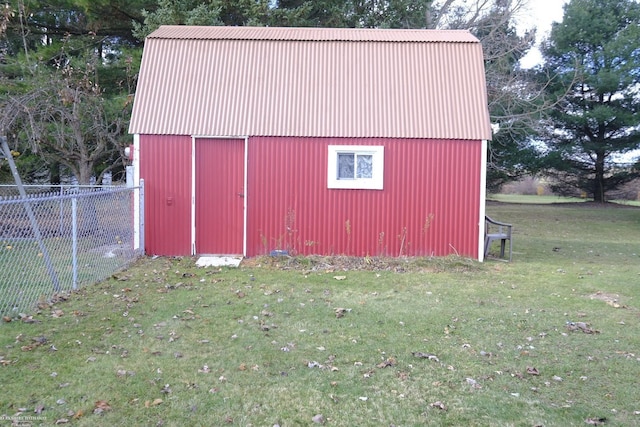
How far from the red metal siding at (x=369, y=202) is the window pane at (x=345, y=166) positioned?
0.92 feet

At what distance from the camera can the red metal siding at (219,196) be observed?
9.62m

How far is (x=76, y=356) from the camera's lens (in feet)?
14.4

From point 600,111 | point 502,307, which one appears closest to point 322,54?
point 502,307

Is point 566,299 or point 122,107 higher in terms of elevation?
point 122,107

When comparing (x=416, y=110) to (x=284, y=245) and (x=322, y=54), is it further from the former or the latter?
(x=284, y=245)

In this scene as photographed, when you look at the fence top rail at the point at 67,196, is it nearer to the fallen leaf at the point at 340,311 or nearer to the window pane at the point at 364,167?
the fallen leaf at the point at 340,311

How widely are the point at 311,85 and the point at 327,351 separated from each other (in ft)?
21.6

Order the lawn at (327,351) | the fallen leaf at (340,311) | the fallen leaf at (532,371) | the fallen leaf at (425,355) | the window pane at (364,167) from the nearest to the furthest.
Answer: the lawn at (327,351) → the fallen leaf at (532,371) → the fallen leaf at (425,355) → the fallen leaf at (340,311) → the window pane at (364,167)

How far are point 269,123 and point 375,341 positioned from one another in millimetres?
5675

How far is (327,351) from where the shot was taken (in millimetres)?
4703

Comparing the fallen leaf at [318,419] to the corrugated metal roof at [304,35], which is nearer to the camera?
the fallen leaf at [318,419]

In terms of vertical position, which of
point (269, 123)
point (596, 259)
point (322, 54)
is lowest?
point (596, 259)

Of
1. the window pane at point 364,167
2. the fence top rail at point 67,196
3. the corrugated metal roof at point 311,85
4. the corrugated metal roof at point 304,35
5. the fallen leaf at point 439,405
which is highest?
the corrugated metal roof at point 304,35

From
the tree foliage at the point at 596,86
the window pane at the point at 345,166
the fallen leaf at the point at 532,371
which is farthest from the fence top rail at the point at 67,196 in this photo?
the tree foliage at the point at 596,86
